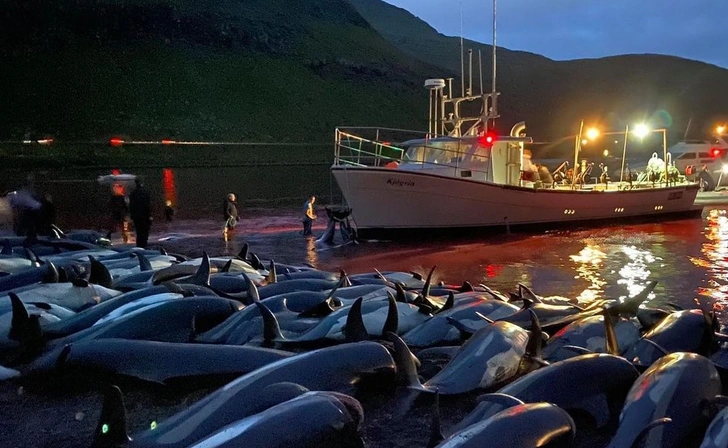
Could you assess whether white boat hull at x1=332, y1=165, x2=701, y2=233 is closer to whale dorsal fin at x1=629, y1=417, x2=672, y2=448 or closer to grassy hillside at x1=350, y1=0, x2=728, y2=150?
whale dorsal fin at x1=629, y1=417, x2=672, y2=448

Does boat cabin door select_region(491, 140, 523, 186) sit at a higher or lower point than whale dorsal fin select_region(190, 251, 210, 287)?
higher

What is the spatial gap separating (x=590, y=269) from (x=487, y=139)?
23.5ft

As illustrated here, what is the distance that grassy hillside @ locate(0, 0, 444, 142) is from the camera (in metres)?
110

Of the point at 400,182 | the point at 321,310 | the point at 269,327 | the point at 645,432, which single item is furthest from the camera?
the point at 400,182

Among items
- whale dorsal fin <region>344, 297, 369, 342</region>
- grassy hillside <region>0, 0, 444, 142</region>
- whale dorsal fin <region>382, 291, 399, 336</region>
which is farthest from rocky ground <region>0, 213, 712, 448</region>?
grassy hillside <region>0, 0, 444, 142</region>

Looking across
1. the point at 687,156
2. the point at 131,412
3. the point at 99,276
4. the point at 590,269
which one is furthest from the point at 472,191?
the point at 687,156

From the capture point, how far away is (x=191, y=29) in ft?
470

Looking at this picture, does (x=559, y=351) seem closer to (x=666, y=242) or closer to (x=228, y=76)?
(x=666, y=242)

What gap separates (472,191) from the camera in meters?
19.5

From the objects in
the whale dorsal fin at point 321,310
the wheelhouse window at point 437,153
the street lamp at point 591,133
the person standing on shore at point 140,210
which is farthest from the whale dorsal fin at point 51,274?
the street lamp at point 591,133

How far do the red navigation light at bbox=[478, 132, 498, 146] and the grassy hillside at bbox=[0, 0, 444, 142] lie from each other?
9033cm

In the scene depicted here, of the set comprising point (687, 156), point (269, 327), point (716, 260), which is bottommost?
point (716, 260)

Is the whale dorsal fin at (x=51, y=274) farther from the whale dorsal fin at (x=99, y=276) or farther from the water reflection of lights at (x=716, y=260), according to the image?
the water reflection of lights at (x=716, y=260)

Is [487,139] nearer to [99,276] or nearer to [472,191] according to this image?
[472,191]
